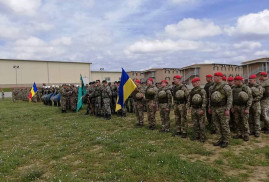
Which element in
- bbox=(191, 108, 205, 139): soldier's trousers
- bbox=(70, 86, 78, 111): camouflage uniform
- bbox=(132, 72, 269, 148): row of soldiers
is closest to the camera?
bbox=(132, 72, 269, 148): row of soldiers

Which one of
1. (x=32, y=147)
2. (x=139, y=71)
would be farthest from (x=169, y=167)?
(x=139, y=71)

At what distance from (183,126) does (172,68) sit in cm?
5833

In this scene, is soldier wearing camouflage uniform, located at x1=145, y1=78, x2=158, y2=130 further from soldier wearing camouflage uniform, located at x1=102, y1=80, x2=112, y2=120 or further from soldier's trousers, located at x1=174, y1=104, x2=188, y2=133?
soldier wearing camouflage uniform, located at x1=102, y1=80, x2=112, y2=120

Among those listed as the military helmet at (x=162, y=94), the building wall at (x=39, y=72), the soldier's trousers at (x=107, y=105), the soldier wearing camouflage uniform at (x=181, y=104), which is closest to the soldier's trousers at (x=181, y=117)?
the soldier wearing camouflage uniform at (x=181, y=104)

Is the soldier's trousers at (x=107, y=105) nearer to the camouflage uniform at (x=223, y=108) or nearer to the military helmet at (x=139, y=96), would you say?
the military helmet at (x=139, y=96)

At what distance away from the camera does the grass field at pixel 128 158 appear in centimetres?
520

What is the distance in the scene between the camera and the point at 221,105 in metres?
7.22

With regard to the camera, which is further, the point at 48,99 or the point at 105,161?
the point at 48,99

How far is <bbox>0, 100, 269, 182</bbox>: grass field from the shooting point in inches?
205

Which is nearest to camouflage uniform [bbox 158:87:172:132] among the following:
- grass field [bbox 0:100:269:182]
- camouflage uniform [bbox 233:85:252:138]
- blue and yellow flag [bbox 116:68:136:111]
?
grass field [bbox 0:100:269:182]

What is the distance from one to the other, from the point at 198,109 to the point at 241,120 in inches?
68.4

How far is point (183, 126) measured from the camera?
8.37 meters

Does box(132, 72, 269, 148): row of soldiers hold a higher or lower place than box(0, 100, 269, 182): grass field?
higher

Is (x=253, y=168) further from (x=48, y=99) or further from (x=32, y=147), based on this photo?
(x=48, y=99)
